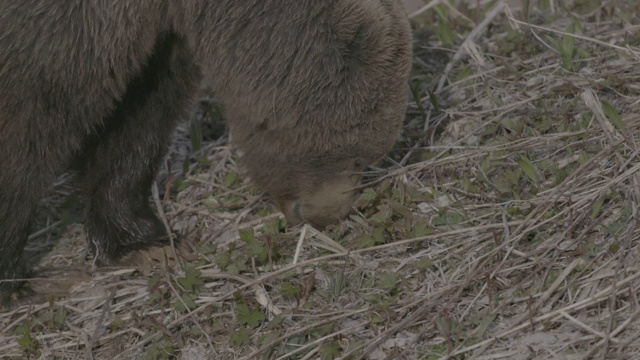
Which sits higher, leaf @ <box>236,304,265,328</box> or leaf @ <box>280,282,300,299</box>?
Result: leaf @ <box>280,282,300,299</box>

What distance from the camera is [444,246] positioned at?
15.8ft

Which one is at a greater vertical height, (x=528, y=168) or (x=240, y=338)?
(x=528, y=168)

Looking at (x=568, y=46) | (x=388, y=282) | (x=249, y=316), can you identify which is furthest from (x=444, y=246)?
(x=568, y=46)

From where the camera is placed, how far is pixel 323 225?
5242 millimetres

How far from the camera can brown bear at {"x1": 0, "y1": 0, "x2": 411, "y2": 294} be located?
15.5ft

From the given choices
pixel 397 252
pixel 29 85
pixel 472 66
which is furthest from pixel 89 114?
pixel 472 66

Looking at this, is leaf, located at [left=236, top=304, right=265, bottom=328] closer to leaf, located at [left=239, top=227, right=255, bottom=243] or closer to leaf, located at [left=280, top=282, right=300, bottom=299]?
leaf, located at [left=280, top=282, right=300, bottom=299]

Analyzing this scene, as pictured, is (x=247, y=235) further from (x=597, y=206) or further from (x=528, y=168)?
(x=597, y=206)

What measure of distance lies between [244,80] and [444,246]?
1.18 m

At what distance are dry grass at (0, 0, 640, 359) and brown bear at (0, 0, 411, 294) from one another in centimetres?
38

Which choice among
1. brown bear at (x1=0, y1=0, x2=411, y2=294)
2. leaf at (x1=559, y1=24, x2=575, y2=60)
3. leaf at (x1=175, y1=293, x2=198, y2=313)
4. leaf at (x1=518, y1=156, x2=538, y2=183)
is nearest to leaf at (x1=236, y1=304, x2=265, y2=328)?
leaf at (x1=175, y1=293, x2=198, y2=313)

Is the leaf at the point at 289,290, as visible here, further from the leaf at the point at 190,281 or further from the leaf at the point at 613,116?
the leaf at the point at 613,116

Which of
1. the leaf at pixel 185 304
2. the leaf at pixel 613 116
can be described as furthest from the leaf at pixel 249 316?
the leaf at pixel 613 116

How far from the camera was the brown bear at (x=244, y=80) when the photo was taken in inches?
186
